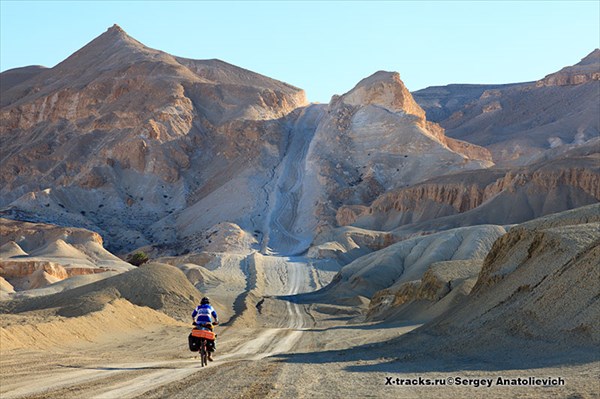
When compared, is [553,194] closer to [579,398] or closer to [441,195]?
[441,195]

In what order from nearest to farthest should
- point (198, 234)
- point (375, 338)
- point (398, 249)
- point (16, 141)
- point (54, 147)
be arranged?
point (375, 338) → point (398, 249) → point (198, 234) → point (54, 147) → point (16, 141)

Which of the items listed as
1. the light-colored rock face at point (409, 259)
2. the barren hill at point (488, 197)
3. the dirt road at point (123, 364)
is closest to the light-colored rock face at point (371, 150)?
the barren hill at point (488, 197)

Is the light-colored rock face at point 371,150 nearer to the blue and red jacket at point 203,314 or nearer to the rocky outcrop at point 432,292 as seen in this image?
the rocky outcrop at point 432,292

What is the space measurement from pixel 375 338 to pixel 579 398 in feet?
61.6

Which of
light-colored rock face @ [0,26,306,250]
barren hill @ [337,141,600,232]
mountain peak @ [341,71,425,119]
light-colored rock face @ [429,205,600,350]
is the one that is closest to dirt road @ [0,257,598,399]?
light-colored rock face @ [429,205,600,350]

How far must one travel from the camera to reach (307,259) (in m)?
94.1

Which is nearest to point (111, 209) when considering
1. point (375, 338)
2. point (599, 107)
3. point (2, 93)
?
point (2, 93)

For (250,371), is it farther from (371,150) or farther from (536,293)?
(371,150)

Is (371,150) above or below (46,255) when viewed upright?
above

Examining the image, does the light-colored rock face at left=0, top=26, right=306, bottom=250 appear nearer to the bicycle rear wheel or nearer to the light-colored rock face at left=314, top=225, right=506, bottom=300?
the light-colored rock face at left=314, top=225, right=506, bottom=300

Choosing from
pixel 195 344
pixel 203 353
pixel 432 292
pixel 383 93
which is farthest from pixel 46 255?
pixel 383 93

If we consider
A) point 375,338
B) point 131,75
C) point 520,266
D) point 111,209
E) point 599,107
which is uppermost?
point 131,75

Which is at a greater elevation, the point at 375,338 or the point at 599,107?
the point at 599,107

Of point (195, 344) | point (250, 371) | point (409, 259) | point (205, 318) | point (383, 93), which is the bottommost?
point (409, 259)
